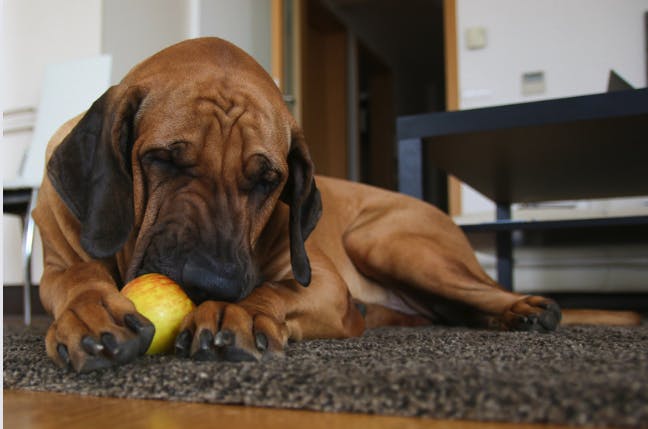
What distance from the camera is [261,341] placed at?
97cm

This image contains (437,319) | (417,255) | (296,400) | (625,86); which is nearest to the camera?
(296,400)

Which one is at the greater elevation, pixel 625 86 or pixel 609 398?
pixel 625 86

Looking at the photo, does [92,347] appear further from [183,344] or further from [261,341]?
[261,341]

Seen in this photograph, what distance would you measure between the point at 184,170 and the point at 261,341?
36cm

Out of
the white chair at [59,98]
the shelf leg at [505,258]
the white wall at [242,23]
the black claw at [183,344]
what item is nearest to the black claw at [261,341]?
the black claw at [183,344]

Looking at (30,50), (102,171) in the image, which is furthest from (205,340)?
(30,50)

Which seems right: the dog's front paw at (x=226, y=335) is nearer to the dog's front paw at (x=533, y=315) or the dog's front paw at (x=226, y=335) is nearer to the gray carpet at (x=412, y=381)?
the gray carpet at (x=412, y=381)

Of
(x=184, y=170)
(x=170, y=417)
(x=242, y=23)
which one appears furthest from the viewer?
(x=242, y=23)

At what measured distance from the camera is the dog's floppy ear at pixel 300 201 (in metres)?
1.33

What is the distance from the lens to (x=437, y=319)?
193cm

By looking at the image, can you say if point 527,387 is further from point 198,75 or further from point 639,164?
point 639,164

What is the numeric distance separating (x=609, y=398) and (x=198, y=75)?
3.07 feet

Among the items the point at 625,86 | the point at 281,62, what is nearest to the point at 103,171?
the point at 625,86

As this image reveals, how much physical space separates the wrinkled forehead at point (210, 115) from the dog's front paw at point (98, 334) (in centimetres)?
33
